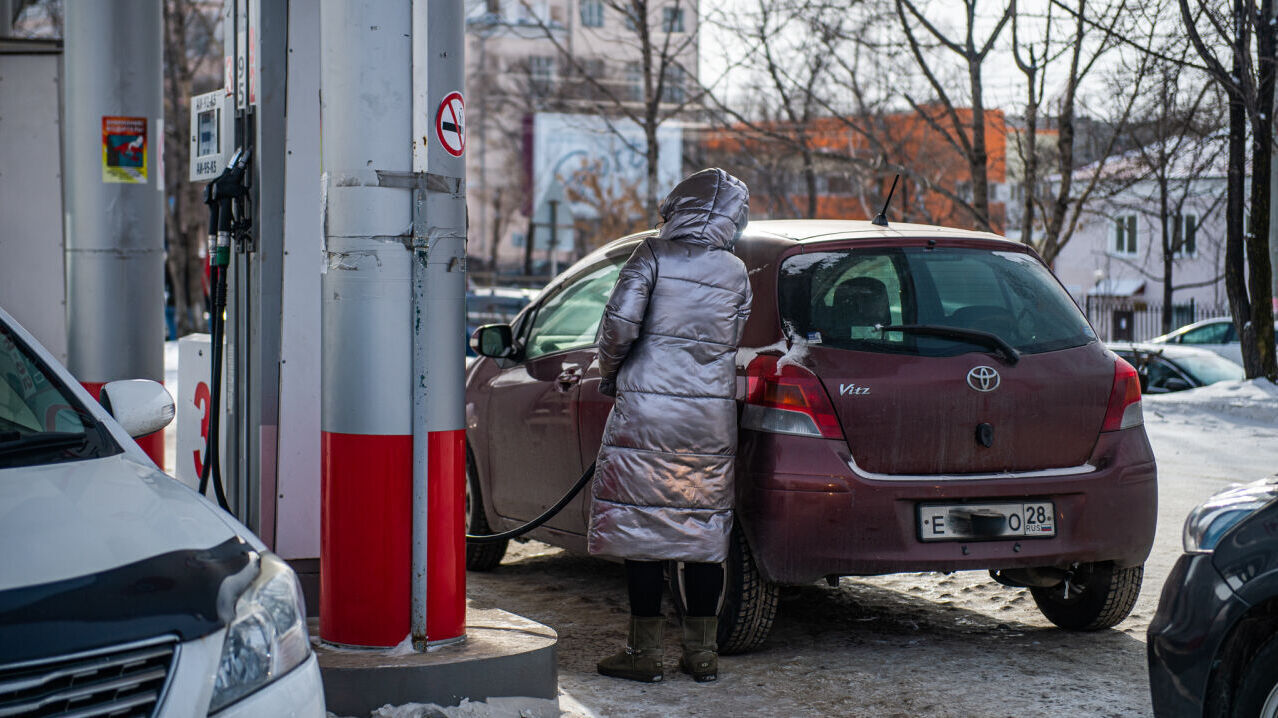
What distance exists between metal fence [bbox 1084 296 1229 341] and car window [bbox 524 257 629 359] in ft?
113

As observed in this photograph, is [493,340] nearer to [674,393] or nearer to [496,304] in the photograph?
[674,393]

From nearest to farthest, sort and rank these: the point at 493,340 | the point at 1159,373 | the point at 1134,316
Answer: the point at 493,340 < the point at 1159,373 < the point at 1134,316

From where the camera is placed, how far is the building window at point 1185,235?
35562 mm

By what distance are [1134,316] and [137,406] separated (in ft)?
140

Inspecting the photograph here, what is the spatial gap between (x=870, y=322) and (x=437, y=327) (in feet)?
5.58

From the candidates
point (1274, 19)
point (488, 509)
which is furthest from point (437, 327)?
point (1274, 19)

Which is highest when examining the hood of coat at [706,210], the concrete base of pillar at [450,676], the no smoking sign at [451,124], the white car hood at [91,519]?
the no smoking sign at [451,124]

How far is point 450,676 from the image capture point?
14.2ft

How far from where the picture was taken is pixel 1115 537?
5285 mm

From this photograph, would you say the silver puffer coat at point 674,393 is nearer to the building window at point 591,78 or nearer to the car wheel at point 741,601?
the car wheel at point 741,601

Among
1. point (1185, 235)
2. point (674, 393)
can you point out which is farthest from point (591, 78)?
point (1185, 235)

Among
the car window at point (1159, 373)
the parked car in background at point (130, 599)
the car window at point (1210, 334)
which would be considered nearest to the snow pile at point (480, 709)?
the parked car in background at point (130, 599)

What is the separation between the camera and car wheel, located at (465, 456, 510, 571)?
279 inches

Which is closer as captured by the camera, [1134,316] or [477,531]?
[477,531]
